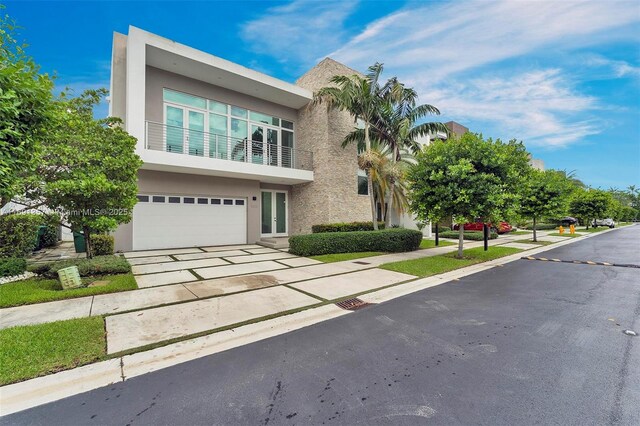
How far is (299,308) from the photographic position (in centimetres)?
502

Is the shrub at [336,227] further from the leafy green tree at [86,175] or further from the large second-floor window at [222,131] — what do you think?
the leafy green tree at [86,175]

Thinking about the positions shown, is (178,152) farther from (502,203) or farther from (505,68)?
(505,68)

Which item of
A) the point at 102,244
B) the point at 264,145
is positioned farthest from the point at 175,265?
the point at 264,145

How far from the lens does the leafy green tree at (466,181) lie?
9.46 metres

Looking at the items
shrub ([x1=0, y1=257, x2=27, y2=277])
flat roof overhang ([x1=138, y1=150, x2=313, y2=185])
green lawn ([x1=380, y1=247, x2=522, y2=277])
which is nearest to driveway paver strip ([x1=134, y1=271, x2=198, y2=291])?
shrub ([x1=0, y1=257, x2=27, y2=277])

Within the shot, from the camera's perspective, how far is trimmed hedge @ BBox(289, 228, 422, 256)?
1098 centimetres

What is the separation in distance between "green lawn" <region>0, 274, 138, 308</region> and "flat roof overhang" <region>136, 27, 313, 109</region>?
9.05 meters

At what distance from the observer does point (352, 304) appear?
213 inches

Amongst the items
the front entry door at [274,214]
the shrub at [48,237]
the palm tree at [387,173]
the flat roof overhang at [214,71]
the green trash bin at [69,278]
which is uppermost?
the flat roof overhang at [214,71]

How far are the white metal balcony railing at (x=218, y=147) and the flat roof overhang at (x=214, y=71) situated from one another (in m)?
2.41

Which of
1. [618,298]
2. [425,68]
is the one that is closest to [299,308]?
[618,298]

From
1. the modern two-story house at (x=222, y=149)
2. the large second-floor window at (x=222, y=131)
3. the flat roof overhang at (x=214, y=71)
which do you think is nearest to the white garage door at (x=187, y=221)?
the modern two-story house at (x=222, y=149)

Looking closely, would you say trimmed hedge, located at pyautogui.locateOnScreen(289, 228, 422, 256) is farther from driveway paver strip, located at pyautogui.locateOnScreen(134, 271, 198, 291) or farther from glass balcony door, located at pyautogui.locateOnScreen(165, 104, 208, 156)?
glass balcony door, located at pyautogui.locateOnScreen(165, 104, 208, 156)

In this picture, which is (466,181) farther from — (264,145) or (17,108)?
(17,108)
